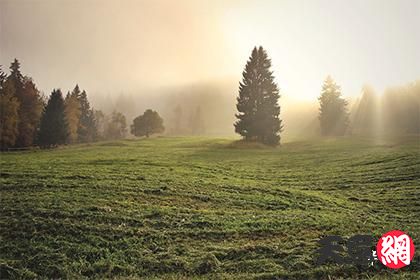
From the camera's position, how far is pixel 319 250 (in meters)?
11.6

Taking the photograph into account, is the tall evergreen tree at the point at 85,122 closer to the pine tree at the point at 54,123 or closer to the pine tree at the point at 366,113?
the pine tree at the point at 54,123

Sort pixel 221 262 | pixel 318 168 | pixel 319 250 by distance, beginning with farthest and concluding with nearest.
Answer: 1. pixel 318 168
2. pixel 319 250
3. pixel 221 262

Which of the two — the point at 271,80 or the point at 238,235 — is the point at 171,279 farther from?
the point at 271,80

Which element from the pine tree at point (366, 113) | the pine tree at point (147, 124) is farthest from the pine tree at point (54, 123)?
the pine tree at point (366, 113)

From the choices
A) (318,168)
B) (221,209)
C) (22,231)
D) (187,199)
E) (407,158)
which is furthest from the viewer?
(318,168)

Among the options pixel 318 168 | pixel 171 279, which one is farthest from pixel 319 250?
pixel 318 168

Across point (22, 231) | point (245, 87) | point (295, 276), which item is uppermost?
point (245, 87)

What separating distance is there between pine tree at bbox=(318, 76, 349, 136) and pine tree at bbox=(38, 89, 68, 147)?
185 ft

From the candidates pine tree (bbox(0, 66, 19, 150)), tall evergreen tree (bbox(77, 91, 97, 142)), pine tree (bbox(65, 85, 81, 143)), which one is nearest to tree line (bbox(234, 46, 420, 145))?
pine tree (bbox(65, 85, 81, 143))

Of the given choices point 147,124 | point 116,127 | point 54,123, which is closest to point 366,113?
point 147,124

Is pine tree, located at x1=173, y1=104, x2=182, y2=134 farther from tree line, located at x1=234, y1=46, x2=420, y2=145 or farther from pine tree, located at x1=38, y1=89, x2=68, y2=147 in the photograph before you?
pine tree, located at x1=38, y1=89, x2=68, y2=147

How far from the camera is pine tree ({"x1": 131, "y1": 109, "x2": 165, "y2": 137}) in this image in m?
78.8

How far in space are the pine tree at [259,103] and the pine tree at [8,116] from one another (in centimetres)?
3507

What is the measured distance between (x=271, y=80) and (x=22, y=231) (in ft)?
168
